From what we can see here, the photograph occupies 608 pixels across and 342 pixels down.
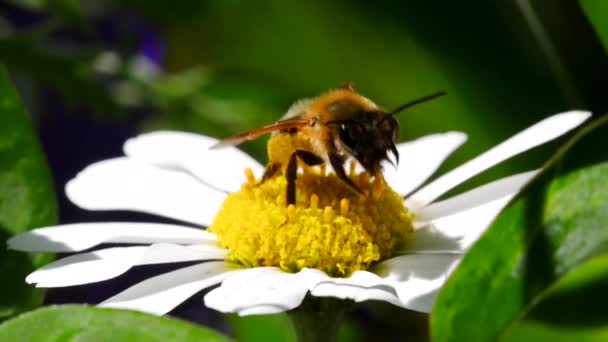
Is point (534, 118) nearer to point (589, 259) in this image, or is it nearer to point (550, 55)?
point (550, 55)

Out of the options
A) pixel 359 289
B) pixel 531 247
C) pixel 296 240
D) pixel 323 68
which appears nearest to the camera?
pixel 531 247

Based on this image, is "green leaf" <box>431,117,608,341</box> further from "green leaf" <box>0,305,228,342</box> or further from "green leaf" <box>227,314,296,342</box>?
"green leaf" <box>227,314,296,342</box>

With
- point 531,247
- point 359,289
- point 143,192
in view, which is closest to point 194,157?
point 143,192

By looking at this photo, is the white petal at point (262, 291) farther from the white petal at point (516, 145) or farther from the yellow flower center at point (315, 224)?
the white petal at point (516, 145)

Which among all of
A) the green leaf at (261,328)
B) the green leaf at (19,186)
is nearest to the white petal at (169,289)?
the green leaf at (19,186)

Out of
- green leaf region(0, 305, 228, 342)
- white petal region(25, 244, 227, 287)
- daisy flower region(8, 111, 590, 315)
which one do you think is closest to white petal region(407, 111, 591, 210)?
daisy flower region(8, 111, 590, 315)

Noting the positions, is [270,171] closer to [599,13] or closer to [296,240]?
[296,240]


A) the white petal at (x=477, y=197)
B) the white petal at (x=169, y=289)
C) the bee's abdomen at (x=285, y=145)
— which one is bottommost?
the white petal at (x=477, y=197)

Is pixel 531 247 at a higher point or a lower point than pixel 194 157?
lower
